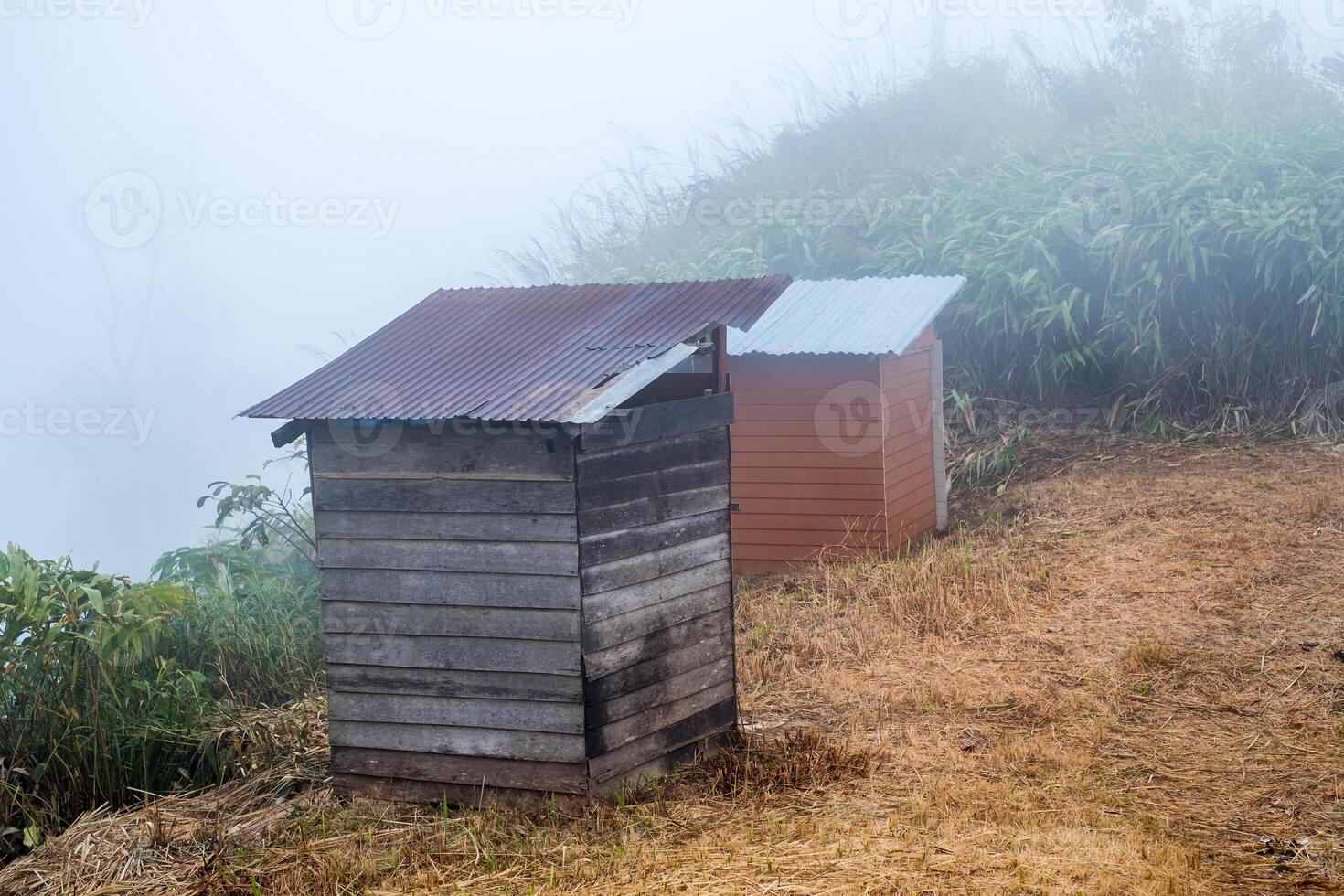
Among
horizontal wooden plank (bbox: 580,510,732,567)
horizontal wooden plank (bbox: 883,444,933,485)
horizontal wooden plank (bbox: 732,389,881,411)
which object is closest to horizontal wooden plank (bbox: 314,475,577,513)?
horizontal wooden plank (bbox: 580,510,732,567)

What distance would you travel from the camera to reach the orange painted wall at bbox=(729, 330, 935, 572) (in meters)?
10.7

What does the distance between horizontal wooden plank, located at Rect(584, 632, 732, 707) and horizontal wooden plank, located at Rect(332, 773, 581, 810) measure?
0.52 meters

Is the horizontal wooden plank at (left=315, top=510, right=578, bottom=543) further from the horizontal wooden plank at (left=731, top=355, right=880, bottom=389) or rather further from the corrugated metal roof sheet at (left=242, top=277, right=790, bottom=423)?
the horizontal wooden plank at (left=731, top=355, right=880, bottom=389)

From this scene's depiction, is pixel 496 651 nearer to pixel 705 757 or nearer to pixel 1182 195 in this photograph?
pixel 705 757

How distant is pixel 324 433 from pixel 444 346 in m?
0.84

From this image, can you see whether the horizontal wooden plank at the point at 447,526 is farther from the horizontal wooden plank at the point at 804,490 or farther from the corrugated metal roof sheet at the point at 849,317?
the horizontal wooden plank at the point at 804,490

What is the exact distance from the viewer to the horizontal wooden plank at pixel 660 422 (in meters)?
5.28

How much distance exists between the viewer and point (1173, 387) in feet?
44.6

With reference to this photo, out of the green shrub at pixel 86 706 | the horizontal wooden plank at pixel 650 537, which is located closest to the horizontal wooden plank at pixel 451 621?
the horizontal wooden plank at pixel 650 537

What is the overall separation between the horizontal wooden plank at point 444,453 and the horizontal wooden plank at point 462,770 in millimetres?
1399

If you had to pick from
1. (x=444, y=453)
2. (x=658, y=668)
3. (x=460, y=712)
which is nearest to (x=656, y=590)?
(x=658, y=668)

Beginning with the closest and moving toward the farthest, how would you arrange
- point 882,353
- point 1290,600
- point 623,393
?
point 623,393 → point 1290,600 → point 882,353

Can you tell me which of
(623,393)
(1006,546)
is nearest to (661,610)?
(623,393)

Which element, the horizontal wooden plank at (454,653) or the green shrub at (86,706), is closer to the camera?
the horizontal wooden plank at (454,653)
